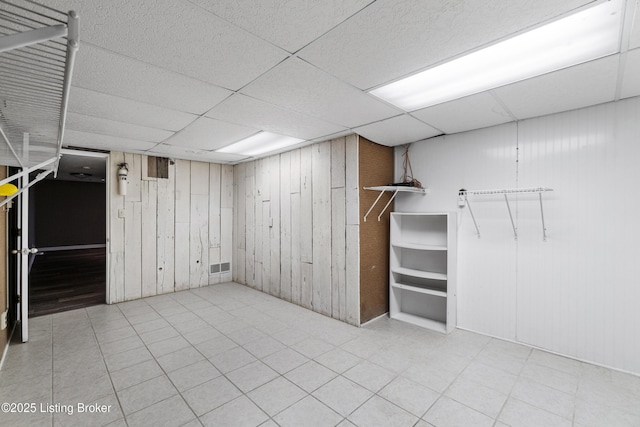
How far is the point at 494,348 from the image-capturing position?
314 cm

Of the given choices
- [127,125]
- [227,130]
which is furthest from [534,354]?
[127,125]

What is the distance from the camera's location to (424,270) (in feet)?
13.2

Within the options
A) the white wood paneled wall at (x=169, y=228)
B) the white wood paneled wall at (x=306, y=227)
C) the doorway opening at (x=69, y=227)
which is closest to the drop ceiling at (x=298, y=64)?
the white wood paneled wall at (x=306, y=227)

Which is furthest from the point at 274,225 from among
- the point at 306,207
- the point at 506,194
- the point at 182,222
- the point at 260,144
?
the point at 506,194

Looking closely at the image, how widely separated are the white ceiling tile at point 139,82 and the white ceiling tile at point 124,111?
14cm

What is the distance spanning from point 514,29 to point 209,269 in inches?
231

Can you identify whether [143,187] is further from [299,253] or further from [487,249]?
[487,249]

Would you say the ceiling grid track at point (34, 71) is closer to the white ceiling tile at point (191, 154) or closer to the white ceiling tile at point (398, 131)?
the white ceiling tile at point (191, 154)

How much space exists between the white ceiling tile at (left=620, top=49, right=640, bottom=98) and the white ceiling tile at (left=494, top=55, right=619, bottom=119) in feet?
0.18

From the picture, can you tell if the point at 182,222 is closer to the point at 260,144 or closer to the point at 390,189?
the point at 260,144

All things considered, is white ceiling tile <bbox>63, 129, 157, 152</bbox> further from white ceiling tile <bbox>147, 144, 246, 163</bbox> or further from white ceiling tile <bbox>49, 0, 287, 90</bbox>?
white ceiling tile <bbox>49, 0, 287, 90</bbox>

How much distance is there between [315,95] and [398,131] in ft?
4.67

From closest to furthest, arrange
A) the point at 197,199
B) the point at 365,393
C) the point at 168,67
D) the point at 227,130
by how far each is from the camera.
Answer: the point at 168,67
the point at 365,393
the point at 227,130
the point at 197,199

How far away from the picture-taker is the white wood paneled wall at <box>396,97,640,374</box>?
104 inches
